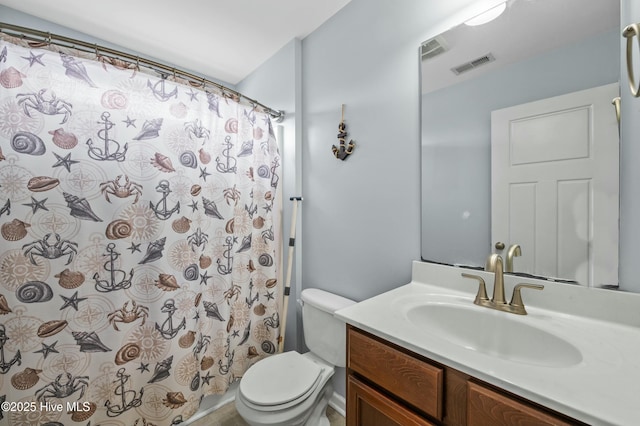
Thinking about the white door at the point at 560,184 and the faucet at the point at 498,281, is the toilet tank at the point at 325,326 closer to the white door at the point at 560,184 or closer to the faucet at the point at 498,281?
the faucet at the point at 498,281

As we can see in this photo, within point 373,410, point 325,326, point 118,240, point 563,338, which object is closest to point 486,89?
point 563,338

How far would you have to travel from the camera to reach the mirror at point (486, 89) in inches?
34.1

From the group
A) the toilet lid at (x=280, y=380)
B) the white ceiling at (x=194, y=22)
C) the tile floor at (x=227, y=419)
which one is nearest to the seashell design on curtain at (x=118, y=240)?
the tile floor at (x=227, y=419)

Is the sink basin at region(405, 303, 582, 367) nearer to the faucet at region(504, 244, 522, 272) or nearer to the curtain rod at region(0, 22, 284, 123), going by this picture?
the faucet at region(504, 244, 522, 272)

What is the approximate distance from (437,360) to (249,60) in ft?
7.93

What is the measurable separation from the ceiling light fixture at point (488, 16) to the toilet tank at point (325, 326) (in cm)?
147

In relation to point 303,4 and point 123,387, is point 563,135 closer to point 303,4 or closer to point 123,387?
point 303,4

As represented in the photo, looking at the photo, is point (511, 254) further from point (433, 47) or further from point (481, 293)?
point (433, 47)

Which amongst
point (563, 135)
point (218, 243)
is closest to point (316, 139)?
point (218, 243)

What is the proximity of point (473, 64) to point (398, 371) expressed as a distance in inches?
49.2

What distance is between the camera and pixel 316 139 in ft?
5.98

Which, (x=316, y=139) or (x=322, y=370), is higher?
(x=316, y=139)

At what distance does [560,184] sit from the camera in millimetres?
915

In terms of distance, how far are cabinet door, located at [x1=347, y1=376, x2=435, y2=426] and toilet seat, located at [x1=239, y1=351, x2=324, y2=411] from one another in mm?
418
